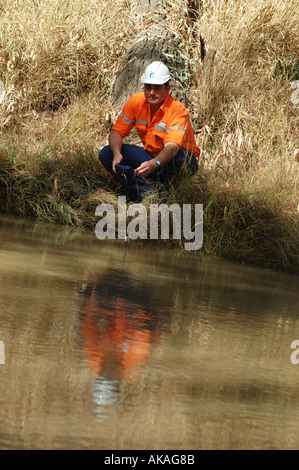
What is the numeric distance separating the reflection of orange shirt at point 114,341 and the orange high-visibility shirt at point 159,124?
11.8 feet

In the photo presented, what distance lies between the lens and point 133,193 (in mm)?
7137

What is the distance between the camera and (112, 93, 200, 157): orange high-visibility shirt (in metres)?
6.92

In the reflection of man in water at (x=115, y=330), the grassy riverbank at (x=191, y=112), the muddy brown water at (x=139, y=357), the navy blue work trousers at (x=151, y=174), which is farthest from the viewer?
the navy blue work trousers at (x=151, y=174)

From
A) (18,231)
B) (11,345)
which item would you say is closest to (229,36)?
(18,231)

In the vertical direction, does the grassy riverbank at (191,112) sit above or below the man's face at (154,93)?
below

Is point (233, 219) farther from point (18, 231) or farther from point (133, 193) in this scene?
point (18, 231)

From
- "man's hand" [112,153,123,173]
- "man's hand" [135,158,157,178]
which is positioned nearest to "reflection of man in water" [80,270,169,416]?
"man's hand" [135,158,157,178]

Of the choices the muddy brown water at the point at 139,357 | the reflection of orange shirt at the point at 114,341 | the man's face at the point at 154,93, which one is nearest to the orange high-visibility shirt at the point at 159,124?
the man's face at the point at 154,93

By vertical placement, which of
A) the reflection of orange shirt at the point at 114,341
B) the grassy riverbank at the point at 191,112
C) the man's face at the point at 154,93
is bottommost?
the grassy riverbank at the point at 191,112

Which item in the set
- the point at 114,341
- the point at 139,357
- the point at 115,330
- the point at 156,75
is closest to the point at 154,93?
the point at 156,75

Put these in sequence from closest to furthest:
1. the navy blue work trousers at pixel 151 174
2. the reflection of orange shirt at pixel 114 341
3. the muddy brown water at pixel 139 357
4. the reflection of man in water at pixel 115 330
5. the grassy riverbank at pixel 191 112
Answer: the muddy brown water at pixel 139 357
the reflection of man in water at pixel 115 330
the reflection of orange shirt at pixel 114 341
the grassy riverbank at pixel 191 112
the navy blue work trousers at pixel 151 174

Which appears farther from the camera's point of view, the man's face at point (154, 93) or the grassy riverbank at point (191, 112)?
the man's face at point (154, 93)

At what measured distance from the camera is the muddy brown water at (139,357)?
2121mm

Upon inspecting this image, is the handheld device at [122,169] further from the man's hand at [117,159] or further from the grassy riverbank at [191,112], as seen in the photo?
the grassy riverbank at [191,112]
